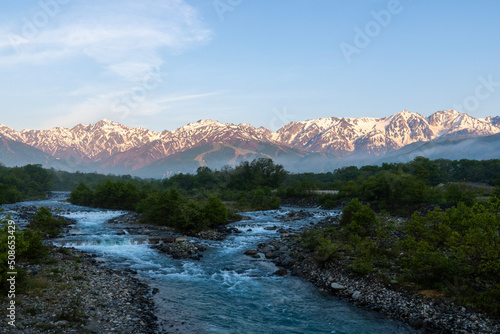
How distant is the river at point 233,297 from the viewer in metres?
16.7

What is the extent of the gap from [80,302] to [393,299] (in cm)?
1735

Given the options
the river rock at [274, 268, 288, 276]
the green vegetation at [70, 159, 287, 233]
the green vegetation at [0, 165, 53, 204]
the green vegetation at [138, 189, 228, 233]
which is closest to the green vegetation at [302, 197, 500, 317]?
the river rock at [274, 268, 288, 276]

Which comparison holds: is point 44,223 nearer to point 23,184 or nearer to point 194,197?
point 194,197

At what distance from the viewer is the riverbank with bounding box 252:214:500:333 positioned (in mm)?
15445

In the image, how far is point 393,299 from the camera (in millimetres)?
18625

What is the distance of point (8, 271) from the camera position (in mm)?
16219

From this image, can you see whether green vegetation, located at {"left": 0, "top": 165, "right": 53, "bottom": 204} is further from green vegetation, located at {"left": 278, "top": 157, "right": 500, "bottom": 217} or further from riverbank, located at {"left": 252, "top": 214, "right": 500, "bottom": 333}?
riverbank, located at {"left": 252, "top": 214, "right": 500, "bottom": 333}

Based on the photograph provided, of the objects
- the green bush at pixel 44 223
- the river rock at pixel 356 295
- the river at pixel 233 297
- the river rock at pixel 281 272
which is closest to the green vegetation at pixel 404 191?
the river at pixel 233 297

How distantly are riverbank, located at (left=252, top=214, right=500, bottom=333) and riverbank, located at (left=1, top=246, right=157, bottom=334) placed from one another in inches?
461

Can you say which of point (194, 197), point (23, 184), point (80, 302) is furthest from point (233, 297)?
point (23, 184)

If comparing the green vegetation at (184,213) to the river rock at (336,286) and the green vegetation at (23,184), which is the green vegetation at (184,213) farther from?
the green vegetation at (23,184)

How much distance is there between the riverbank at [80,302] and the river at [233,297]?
145cm

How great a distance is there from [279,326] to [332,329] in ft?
8.83

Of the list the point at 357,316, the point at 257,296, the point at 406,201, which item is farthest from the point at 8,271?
the point at 406,201
